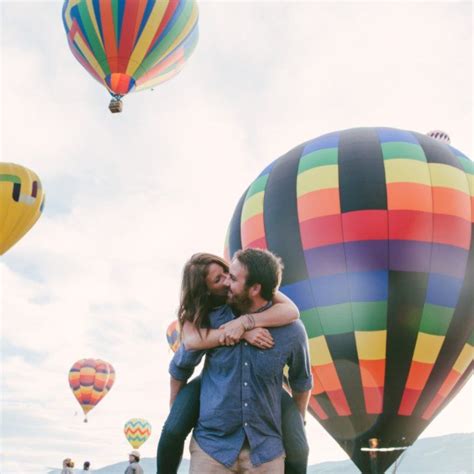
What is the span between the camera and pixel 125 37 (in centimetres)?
1438

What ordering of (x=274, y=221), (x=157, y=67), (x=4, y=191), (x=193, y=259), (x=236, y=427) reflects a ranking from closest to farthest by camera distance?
(x=236, y=427) → (x=193, y=259) → (x=274, y=221) → (x=157, y=67) → (x=4, y=191)

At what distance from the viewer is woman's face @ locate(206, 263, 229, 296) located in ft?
8.48

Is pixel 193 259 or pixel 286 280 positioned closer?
pixel 193 259

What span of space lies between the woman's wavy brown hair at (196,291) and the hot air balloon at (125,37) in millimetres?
12990

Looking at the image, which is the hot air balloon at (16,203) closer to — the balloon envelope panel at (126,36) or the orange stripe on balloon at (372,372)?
the balloon envelope panel at (126,36)

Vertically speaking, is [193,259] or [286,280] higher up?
[286,280]

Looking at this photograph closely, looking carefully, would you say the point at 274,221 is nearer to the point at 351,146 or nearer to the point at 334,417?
the point at 351,146

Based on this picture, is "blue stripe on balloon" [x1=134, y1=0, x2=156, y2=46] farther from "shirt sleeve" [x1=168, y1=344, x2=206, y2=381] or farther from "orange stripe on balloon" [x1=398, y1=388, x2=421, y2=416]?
"shirt sleeve" [x1=168, y1=344, x2=206, y2=381]

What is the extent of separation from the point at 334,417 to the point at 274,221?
353 cm

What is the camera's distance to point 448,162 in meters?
10.7

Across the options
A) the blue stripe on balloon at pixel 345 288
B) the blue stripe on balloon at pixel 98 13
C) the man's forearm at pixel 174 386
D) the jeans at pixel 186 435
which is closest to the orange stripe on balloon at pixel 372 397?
the blue stripe on balloon at pixel 345 288

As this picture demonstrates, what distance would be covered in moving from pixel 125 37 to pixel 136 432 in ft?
81.0

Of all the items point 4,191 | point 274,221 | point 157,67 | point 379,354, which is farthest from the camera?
point 4,191

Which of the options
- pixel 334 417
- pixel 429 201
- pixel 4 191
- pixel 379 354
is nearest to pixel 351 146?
pixel 429 201
